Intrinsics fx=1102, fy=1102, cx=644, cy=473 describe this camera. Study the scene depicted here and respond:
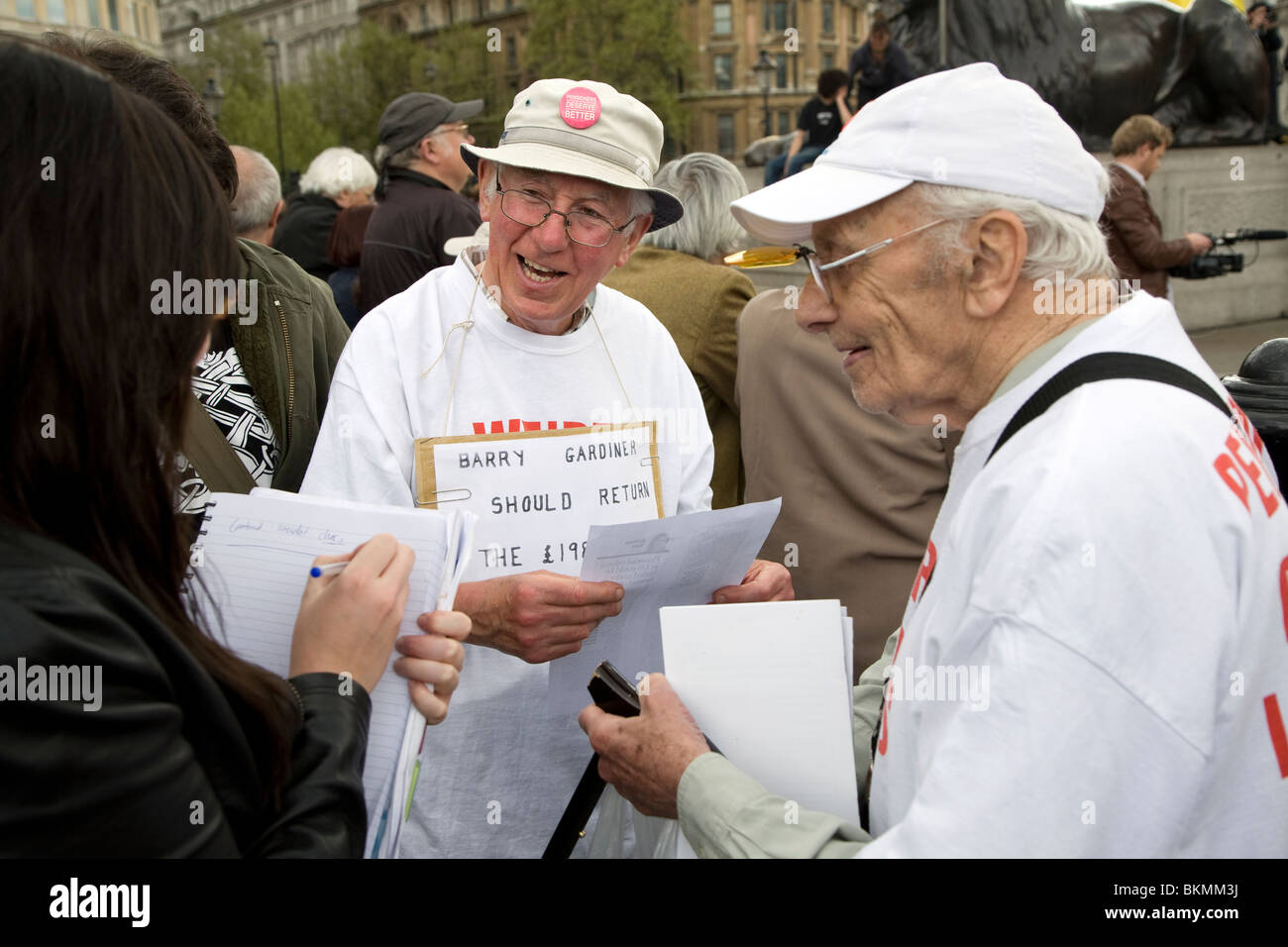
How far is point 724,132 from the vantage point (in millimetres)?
72812

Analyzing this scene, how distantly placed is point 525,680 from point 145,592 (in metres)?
1.29

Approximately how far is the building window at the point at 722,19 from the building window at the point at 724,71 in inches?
59.2

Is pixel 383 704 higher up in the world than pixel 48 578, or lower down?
lower down

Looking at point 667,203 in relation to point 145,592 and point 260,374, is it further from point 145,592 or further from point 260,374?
point 145,592

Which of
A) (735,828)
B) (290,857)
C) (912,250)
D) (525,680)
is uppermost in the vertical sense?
(912,250)

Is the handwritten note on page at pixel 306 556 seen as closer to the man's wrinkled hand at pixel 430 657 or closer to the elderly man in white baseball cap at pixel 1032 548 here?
the man's wrinkled hand at pixel 430 657

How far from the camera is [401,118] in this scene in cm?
599

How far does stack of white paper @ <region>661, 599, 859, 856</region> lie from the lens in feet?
5.69

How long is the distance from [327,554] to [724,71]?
7506 centimetres

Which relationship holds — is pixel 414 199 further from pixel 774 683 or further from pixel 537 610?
pixel 774 683

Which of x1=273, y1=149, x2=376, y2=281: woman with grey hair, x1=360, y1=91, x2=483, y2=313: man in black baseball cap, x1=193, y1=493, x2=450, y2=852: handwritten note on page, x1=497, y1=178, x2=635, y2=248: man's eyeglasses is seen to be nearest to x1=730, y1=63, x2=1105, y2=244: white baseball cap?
x1=193, y1=493, x2=450, y2=852: handwritten note on page
